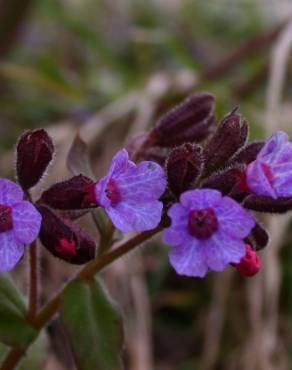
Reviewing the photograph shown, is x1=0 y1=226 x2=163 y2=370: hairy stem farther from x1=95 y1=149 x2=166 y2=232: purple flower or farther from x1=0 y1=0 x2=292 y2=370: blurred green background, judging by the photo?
x1=0 y1=0 x2=292 y2=370: blurred green background

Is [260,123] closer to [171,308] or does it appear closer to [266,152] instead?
[171,308]

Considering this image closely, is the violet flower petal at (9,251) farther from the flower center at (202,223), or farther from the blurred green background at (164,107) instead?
the blurred green background at (164,107)

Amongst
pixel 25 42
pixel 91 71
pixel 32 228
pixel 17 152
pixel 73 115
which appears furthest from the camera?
pixel 25 42

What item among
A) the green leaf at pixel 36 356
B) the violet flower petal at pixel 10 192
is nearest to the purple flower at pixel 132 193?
the violet flower petal at pixel 10 192

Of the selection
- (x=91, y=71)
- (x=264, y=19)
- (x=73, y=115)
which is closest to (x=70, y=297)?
(x=73, y=115)

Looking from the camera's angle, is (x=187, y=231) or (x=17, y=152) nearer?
(x=187, y=231)

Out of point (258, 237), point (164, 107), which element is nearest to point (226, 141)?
point (258, 237)

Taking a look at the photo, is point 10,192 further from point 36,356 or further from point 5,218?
point 36,356
